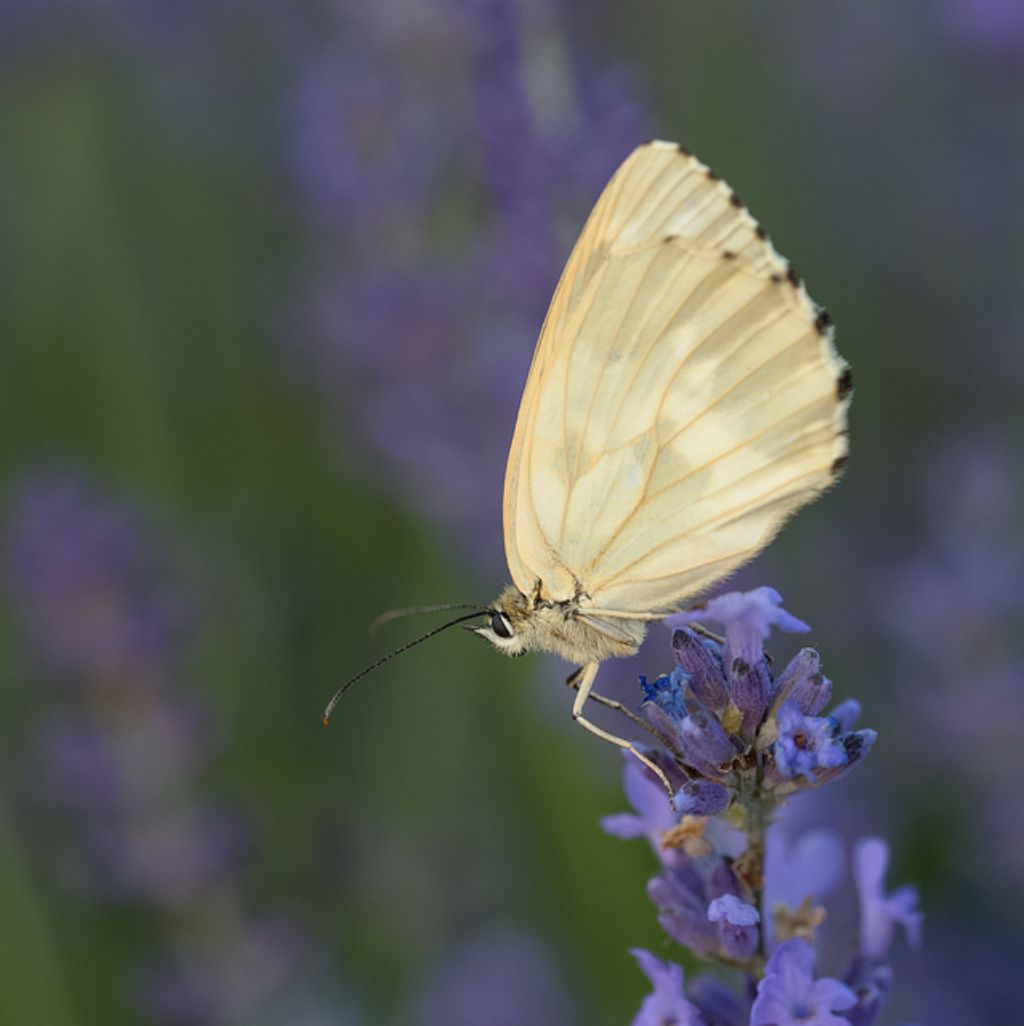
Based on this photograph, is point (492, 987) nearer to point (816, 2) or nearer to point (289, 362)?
point (289, 362)

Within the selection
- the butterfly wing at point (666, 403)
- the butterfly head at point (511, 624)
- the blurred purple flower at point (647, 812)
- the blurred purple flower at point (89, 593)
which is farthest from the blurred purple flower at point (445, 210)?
the blurred purple flower at point (647, 812)

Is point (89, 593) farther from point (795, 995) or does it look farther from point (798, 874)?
point (795, 995)

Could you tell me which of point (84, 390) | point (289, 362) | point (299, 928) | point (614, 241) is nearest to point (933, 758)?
point (299, 928)

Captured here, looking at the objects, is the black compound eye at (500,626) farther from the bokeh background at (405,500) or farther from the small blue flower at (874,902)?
the bokeh background at (405,500)

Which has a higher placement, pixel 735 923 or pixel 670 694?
pixel 670 694

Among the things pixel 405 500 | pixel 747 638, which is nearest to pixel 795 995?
pixel 747 638

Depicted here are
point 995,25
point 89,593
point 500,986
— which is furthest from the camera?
point 995,25

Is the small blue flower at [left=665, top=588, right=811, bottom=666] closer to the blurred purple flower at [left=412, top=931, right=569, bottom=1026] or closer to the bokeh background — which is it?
the bokeh background
